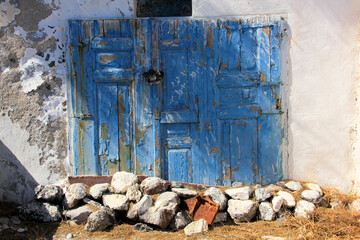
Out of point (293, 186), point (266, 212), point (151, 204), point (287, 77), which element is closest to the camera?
point (151, 204)

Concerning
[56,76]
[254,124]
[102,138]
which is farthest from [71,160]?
[254,124]

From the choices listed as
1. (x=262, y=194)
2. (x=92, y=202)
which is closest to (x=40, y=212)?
(x=92, y=202)

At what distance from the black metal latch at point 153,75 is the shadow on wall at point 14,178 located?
74.1 inches

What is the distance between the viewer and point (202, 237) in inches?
131

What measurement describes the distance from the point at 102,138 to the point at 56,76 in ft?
3.08

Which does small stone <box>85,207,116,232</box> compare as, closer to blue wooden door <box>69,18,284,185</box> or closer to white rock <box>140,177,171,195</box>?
white rock <box>140,177,171,195</box>

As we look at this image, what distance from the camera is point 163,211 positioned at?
3400 mm

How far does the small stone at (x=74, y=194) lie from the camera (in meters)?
3.64

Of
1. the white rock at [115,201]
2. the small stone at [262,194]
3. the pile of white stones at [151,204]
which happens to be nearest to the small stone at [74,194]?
the pile of white stones at [151,204]

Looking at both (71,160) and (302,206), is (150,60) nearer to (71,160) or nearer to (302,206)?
(71,160)

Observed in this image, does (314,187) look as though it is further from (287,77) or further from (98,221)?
(98,221)

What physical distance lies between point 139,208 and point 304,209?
1.80 meters

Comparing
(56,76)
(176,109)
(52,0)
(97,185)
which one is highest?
(52,0)

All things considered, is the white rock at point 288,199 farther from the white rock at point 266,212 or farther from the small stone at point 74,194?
A: the small stone at point 74,194
